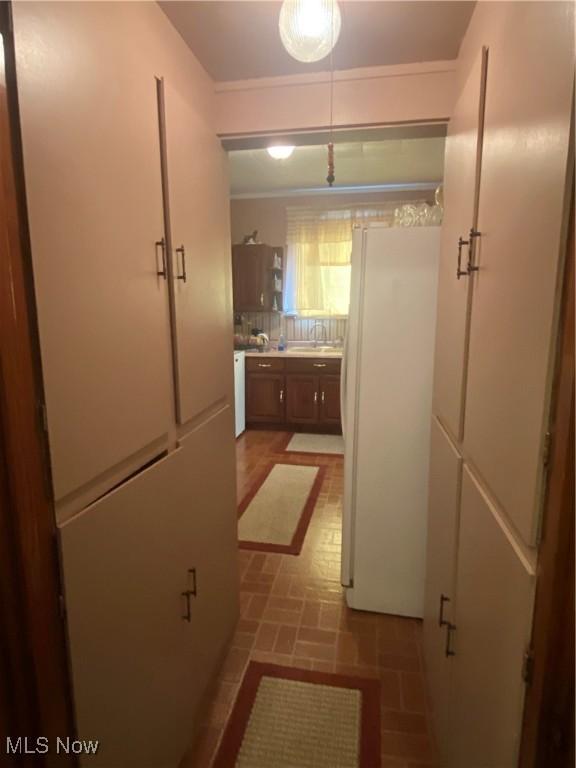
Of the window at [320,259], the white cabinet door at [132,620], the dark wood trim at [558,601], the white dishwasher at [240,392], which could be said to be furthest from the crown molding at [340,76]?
the window at [320,259]

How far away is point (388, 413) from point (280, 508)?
1500 millimetres

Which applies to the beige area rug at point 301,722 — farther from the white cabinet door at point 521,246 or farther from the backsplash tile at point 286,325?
the backsplash tile at point 286,325

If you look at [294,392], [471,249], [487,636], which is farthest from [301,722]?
[294,392]

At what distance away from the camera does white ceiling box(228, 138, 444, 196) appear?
357 cm

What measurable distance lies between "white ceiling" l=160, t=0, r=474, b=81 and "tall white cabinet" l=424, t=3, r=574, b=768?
0.15 meters

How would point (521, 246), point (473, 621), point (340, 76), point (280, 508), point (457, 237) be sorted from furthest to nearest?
point (280, 508) < point (340, 76) < point (457, 237) < point (473, 621) < point (521, 246)

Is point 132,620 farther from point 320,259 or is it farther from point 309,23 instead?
point 320,259

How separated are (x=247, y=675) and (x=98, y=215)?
1.82 meters

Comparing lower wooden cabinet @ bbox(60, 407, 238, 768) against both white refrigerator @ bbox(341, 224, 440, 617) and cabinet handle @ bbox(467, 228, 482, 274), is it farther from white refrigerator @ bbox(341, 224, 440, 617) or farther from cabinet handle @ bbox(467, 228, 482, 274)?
cabinet handle @ bbox(467, 228, 482, 274)

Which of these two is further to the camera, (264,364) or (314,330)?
(314,330)

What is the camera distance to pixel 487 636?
91 cm

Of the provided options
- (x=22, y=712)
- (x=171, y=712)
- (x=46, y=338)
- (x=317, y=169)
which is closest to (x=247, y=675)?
(x=171, y=712)

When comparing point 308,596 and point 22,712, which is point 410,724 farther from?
point 22,712

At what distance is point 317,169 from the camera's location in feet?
13.8
